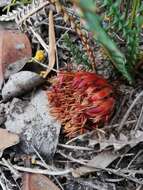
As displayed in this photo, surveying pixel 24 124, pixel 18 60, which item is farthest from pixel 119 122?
pixel 18 60

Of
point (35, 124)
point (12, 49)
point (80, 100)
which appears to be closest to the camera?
point (80, 100)

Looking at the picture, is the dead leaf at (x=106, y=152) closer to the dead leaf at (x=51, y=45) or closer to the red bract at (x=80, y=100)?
the red bract at (x=80, y=100)

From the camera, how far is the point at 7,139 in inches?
42.4

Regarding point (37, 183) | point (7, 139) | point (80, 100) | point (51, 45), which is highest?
point (51, 45)

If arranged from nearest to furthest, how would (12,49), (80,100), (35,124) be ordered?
(80,100) → (35,124) → (12,49)

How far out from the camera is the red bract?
98cm

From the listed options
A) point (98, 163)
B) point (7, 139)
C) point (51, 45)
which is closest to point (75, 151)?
point (98, 163)

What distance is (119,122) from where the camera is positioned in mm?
1034

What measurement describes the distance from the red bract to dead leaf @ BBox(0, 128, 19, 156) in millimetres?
136

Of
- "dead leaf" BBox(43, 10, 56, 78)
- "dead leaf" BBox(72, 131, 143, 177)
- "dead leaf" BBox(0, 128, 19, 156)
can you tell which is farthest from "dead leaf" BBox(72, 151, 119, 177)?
"dead leaf" BBox(43, 10, 56, 78)

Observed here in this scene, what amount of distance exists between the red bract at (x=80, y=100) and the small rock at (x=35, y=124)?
5 cm

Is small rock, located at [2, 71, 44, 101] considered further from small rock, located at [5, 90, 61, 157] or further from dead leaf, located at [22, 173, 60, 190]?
dead leaf, located at [22, 173, 60, 190]

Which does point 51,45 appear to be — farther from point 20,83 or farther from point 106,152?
point 106,152

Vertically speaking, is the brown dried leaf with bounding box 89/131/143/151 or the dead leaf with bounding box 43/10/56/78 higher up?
the dead leaf with bounding box 43/10/56/78
